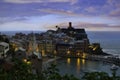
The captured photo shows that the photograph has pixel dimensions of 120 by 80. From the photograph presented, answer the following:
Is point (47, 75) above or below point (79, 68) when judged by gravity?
above

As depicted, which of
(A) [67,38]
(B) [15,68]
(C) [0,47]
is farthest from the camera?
(A) [67,38]

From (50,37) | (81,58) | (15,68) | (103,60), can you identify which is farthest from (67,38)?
(15,68)

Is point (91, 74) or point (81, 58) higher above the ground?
point (91, 74)

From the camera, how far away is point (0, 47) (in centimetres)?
1677

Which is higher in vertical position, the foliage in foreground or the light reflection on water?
the foliage in foreground

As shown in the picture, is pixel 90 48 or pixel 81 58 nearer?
pixel 81 58

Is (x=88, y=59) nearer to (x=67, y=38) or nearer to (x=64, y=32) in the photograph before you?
(x=67, y=38)

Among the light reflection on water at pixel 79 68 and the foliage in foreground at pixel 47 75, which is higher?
the foliage in foreground at pixel 47 75

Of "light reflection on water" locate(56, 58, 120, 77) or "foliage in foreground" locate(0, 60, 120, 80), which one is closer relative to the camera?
"foliage in foreground" locate(0, 60, 120, 80)

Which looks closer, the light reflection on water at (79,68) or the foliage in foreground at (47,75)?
the foliage in foreground at (47,75)

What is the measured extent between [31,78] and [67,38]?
34.4m

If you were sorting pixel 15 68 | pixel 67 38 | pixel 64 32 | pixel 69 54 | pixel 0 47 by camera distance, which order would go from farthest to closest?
1. pixel 64 32
2. pixel 67 38
3. pixel 69 54
4. pixel 0 47
5. pixel 15 68

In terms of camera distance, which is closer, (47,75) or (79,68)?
(47,75)

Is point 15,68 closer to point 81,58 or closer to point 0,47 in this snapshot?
point 0,47
